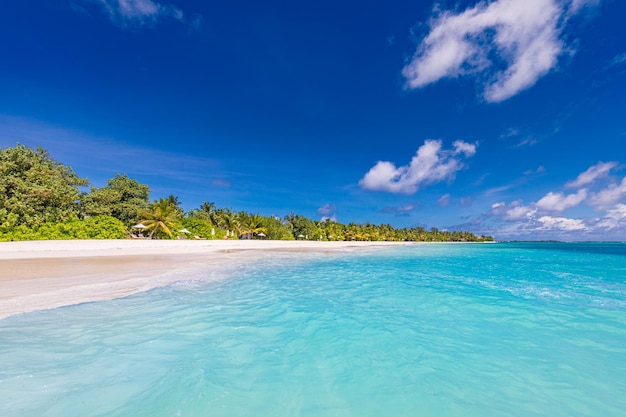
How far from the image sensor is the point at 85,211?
108ft

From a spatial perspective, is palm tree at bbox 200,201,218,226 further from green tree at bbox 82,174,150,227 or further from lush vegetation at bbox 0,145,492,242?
green tree at bbox 82,174,150,227

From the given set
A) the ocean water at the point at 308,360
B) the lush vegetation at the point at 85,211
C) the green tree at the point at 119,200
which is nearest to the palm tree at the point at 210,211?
the lush vegetation at the point at 85,211

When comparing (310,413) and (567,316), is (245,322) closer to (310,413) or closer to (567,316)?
(310,413)

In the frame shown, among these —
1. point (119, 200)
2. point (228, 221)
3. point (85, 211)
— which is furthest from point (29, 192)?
point (228, 221)

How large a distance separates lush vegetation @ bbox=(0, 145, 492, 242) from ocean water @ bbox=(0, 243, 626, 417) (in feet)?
83.1

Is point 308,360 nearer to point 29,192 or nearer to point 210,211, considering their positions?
point 29,192

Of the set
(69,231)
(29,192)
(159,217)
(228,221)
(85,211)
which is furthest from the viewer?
(228,221)

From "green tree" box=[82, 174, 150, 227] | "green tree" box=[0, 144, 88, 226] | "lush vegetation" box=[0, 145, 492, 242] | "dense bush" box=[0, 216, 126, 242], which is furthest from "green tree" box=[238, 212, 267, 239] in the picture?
"green tree" box=[0, 144, 88, 226]

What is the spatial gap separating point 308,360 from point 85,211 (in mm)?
39313

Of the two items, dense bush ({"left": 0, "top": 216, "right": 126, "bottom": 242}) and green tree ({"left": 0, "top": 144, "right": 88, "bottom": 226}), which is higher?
green tree ({"left": 0, "top": 144, "right": 88, "bottom": 226})

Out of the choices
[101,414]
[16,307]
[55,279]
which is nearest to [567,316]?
[101,414]

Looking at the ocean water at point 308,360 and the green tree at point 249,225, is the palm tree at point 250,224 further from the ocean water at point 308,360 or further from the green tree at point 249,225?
the ocean water at point 308,360

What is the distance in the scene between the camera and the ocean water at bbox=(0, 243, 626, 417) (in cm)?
334

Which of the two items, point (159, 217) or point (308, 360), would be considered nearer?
point (308, 360)
